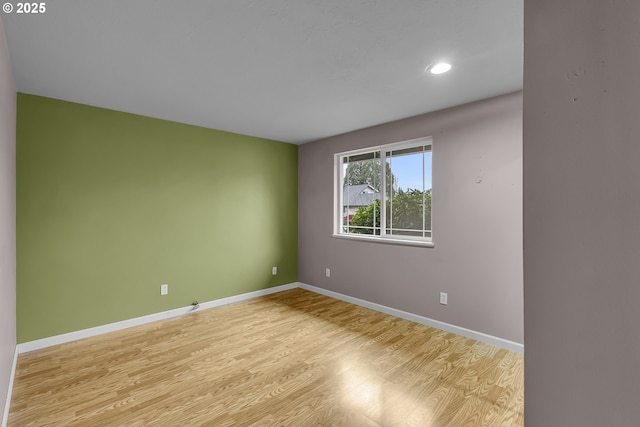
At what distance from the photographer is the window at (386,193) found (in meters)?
3.50

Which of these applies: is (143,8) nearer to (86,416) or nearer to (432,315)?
(86,416)

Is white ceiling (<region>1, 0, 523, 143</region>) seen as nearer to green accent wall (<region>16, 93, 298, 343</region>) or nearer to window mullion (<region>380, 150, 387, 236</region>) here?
green accent wall (<region>16, 93, 298, 343</region>)

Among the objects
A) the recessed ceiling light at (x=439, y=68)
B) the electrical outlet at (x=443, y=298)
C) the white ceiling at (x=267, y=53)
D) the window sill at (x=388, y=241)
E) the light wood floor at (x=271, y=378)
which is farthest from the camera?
the window sill at (x=388, y=241)

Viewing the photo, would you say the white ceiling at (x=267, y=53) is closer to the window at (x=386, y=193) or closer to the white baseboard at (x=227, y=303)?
the window at (x=386, y=193)

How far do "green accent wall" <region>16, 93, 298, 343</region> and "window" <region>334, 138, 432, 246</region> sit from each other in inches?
45.7

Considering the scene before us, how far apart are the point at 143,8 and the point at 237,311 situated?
10.5 ft

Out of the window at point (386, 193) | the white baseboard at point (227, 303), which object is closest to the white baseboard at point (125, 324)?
the white baseboard at point (227, 303)

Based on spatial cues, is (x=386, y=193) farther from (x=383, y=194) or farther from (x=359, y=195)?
(x=359, y=195)

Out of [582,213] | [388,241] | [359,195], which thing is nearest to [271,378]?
[388,241]

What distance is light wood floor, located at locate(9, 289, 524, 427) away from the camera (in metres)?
1.89

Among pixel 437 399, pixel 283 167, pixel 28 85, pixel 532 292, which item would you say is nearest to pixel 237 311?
pixel 283 167

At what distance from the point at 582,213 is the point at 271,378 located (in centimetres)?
226

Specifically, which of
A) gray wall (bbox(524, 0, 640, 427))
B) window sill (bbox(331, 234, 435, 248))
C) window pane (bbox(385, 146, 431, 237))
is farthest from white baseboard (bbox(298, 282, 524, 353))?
gray wall (bbox(524, 0, 640, 427))

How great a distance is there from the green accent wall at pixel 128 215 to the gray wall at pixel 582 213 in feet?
12.0
